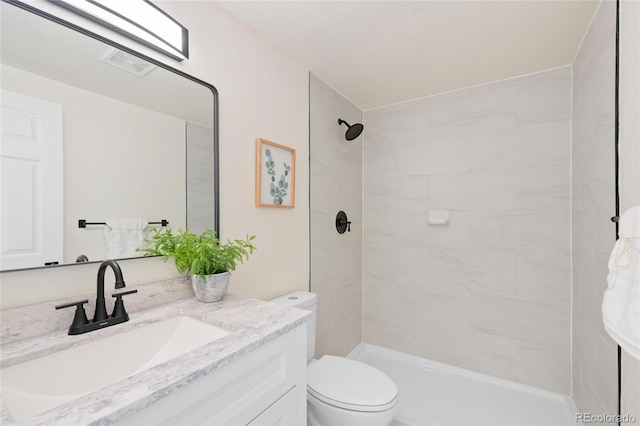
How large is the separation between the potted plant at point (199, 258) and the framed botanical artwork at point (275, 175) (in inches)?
18.9

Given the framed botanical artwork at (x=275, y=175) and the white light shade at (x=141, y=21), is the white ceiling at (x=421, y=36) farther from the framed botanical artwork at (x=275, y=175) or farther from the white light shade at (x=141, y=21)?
the framed botanical artwork at (x=275, y=175)

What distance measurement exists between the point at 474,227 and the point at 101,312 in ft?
7.66

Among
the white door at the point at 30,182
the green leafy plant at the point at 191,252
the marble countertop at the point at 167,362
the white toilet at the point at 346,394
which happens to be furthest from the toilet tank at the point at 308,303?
the white door at the point at 30,182

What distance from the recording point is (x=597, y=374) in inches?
57.6

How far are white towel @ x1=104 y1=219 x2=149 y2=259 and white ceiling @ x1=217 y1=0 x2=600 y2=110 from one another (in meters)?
1.13

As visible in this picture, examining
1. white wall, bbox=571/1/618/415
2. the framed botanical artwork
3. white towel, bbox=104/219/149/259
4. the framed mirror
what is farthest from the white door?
white wall, bbox=571/1/618/415

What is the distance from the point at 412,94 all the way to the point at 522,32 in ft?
2.88

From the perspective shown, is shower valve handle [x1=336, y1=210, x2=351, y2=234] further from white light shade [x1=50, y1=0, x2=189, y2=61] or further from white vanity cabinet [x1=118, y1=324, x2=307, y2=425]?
white light shade [x1=50, y1=0, x2=189, y2=61]

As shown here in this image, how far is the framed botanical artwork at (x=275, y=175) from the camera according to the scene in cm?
162

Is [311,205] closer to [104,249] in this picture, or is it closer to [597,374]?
[104,249]

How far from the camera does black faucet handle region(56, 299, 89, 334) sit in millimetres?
879

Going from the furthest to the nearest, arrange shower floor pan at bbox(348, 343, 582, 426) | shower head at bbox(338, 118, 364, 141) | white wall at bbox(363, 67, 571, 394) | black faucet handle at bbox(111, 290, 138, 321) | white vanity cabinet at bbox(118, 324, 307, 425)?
shower head at bbox(338, 118, 364, 141) → white wall at bbox(363, 67, 571, 394) → shower floor pan at bbox(348, 343, 582, 426) → black faucet handle at bbox(111, 290, 138, 321) → white vanity cabinet at bbox(118, 324, 307, 425)

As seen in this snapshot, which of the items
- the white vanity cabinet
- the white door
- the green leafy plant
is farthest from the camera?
the green leafy plant

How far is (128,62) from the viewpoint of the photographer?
3.64ft
